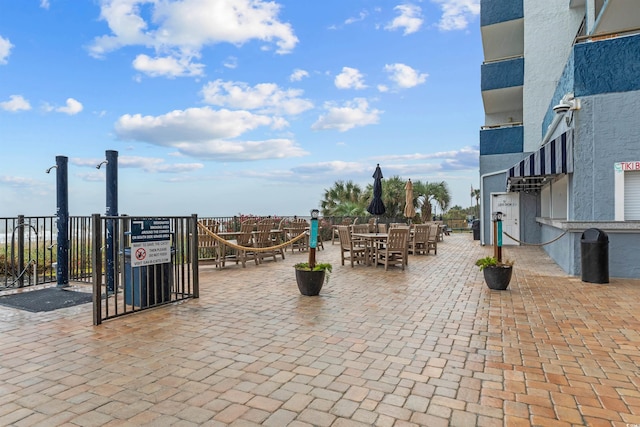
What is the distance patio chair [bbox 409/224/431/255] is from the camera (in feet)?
37.9

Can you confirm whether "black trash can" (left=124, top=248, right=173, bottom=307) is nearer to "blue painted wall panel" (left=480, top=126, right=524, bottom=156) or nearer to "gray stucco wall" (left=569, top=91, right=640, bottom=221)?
"gray stucco wall" (left=569, top=91, right=640, bottom=221)

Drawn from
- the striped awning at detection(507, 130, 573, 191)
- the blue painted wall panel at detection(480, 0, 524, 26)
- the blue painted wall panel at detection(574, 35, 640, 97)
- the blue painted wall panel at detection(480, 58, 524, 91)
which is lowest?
the striped awning at detection(507, 130, 573, 191)

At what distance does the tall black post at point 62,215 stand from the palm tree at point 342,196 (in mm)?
15400

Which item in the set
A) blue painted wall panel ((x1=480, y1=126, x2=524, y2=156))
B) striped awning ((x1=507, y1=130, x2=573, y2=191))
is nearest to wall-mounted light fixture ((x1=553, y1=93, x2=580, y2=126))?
striped awning ((x1=507, y1=130, x2=573, y2=191))

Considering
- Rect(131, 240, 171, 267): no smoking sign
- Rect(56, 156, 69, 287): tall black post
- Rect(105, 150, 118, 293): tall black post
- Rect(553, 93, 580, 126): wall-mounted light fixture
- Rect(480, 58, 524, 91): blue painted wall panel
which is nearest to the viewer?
Rect(131, 240, 171, 267): no smoking sign

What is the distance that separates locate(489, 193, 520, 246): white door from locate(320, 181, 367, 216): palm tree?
7.58m

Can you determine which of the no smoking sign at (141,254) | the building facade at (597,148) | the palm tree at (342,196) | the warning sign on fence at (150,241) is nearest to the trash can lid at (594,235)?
the building facade at (597,148)

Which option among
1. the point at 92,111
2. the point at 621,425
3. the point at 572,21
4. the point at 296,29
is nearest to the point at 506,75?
the point at 572,21

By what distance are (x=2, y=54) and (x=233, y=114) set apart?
736cm

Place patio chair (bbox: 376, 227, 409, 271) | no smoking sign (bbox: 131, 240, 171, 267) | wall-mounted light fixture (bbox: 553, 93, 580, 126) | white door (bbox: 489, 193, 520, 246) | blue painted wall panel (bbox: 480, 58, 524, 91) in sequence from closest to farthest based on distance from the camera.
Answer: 1. no smoking sign (bbox: 131, 240, 171, 267)
2. wall-mounted light fixture (bbox: 553, 93, 580, 126)
3. patio chair (bbox: 376, 227, 409, 271)
4. white door (bbox: 489, 193, 520, 246)
5. blue painted wall panel (bbox: 480, 58, 524, 91)

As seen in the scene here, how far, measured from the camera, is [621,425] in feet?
7.72

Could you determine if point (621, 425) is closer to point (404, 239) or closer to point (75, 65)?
point (404, 239)

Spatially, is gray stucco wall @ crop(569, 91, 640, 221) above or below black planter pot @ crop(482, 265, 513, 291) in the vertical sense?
above

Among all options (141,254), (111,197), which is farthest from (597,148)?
(111,197)
